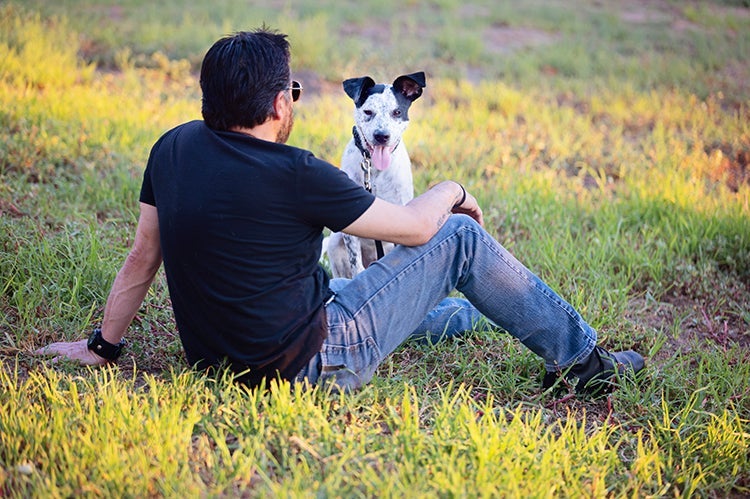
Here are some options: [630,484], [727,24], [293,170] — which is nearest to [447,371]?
[630,484]

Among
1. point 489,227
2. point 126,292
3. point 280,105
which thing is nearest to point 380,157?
point 280,105

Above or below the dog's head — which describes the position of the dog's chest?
below

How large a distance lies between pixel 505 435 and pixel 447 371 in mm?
723

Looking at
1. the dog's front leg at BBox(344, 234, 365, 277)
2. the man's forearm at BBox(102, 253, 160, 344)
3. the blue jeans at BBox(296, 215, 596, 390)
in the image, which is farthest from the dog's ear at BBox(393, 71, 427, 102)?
the man's forearm at BBox(102, 253, 160, 344)

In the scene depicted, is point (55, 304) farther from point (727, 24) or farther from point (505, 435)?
point (727, 24)

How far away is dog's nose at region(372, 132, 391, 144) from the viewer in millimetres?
3617

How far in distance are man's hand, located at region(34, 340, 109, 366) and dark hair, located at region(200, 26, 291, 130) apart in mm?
1151

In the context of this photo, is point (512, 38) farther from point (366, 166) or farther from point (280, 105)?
point (280, 105)

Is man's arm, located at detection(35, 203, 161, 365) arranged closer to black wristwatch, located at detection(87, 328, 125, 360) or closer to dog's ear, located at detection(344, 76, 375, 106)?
black wristwatch, located at detection(87, 328, 125, 360)

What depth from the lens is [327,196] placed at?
243 cm

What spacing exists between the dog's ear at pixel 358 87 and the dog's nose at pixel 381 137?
11.8 inches

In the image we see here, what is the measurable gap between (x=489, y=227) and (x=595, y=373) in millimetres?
1783

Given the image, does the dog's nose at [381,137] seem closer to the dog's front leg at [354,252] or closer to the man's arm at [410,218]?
the dog's front leg at [354,252]

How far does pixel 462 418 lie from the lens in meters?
2.63
